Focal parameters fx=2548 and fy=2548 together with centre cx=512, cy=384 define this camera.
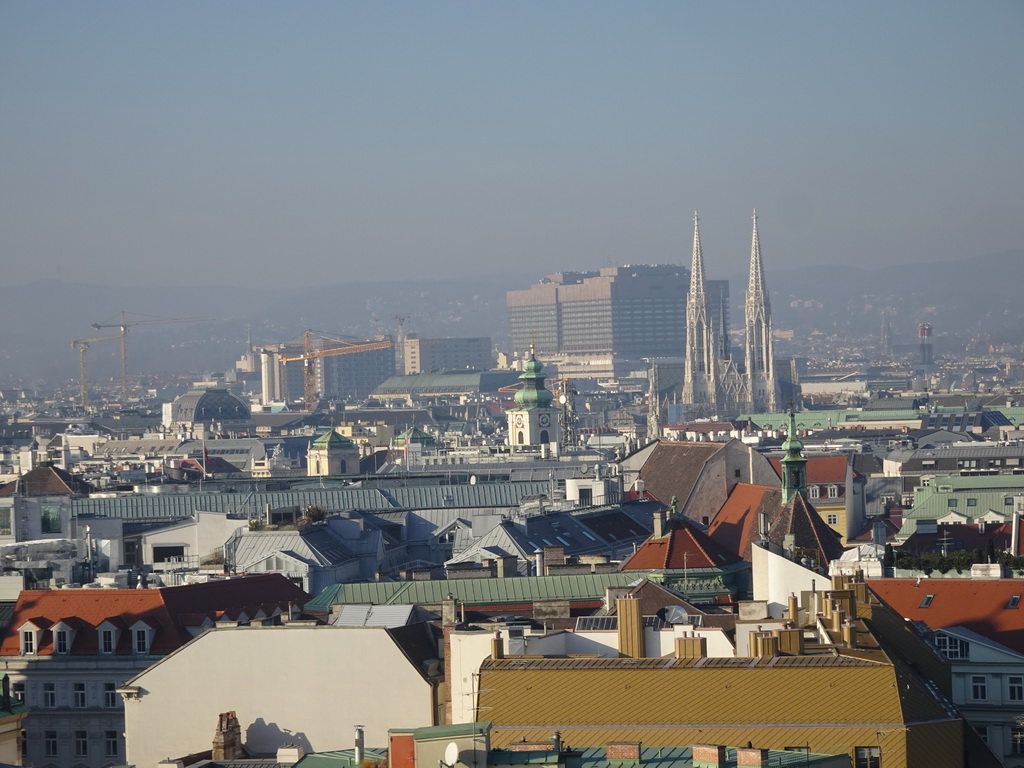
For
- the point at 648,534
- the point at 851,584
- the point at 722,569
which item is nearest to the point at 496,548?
the point at 648,534

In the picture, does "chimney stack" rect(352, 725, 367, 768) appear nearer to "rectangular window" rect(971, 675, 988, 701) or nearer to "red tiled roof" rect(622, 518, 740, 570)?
"rectangular window" rect(971, 675, 988, 701)

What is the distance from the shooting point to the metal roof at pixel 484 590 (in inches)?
1738

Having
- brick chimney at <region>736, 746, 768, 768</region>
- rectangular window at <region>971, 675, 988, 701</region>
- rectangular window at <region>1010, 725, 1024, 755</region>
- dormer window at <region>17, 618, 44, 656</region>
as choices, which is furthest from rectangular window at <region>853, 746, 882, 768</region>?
dormer window at <region>17, 618, 44, 656</region>

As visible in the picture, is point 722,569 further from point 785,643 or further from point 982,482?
point 982,482

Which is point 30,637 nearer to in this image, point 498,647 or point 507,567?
point 507,567

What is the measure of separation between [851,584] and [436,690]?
5.50m

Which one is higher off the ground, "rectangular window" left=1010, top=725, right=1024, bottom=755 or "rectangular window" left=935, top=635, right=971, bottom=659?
"rectangular window" left=935, top=635, right=971, bottom=659

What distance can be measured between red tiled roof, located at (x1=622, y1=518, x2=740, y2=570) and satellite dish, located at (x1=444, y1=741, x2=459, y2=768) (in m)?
30.6

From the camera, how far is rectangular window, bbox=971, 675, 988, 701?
33844 millimetres

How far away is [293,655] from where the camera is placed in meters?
30.9

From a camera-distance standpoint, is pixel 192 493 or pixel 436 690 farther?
pixel 192 493

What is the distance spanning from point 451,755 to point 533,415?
126485 millimetres

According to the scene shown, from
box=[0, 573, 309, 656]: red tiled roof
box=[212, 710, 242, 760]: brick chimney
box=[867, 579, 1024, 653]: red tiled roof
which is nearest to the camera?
box=[212, 710, 242, 760]: brick chimney

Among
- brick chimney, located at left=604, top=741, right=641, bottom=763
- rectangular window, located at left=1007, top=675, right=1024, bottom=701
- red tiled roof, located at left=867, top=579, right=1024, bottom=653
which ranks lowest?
rectangular window, located at left=1007, top=675, right=1024, bottom=701
